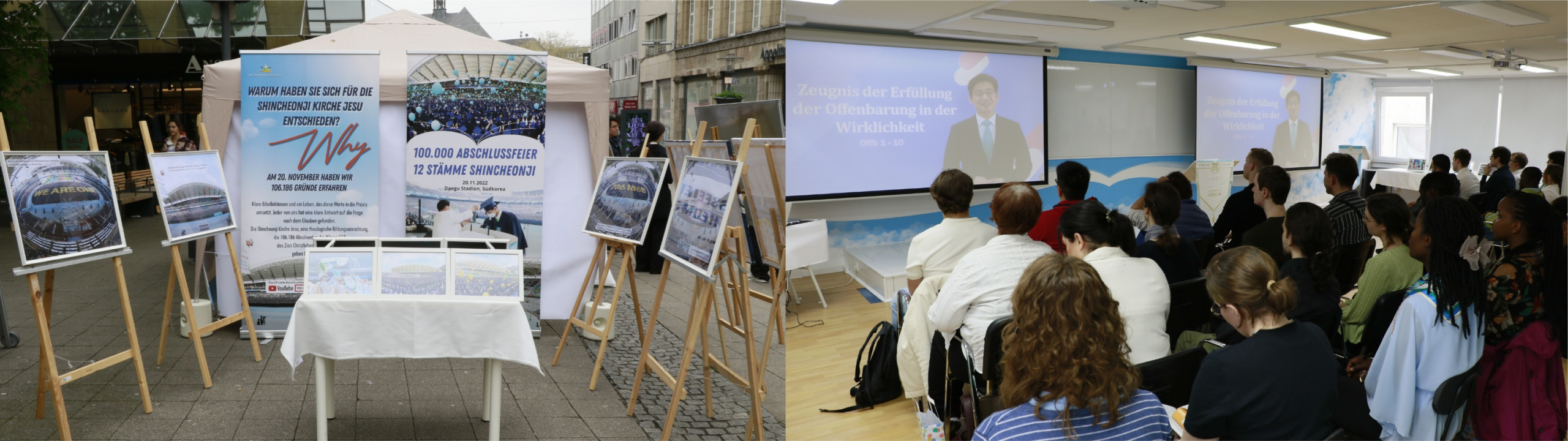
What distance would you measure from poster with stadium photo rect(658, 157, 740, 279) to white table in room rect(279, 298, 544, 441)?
0.58 meters

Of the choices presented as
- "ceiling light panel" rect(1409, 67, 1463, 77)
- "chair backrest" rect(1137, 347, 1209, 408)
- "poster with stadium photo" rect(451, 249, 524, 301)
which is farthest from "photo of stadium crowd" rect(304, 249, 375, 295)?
"ceiling light panel" rect(1409, 67, 1463, 77)

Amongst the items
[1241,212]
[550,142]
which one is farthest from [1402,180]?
[550,142]

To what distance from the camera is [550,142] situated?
482cm

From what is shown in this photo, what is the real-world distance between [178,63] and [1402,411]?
12.0 m

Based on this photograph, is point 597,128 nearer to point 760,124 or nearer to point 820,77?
point 760,124

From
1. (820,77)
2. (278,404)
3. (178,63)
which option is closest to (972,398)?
(820,77)

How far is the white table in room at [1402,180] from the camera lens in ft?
7.71

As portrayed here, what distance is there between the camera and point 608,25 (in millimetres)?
4543

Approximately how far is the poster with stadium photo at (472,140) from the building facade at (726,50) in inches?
86.0

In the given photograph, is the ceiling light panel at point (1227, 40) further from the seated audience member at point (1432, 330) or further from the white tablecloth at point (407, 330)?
the white tablecloth at point (407, 330)

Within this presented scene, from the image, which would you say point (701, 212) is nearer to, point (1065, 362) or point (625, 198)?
point (625, 198)

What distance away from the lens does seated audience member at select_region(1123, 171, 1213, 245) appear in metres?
2.12

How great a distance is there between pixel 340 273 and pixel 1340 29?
3122 mm

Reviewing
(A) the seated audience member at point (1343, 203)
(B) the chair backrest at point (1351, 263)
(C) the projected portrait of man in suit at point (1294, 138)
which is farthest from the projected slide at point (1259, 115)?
(B) the chair backrest at point (1351, 263)
